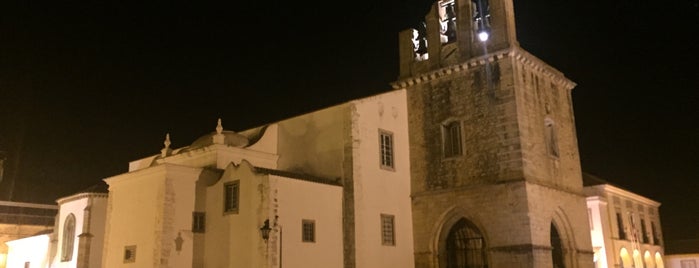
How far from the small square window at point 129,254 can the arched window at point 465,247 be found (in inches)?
480

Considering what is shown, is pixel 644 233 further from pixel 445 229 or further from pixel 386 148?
pixel 386 148

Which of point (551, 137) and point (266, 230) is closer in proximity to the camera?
point (266, 230)

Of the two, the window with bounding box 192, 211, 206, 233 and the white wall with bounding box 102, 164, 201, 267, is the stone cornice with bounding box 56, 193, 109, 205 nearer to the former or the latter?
the white wall with bounding box 102, 164, 201, 267

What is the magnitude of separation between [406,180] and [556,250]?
6.65 metres

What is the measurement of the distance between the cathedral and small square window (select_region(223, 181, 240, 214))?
66 millimetres

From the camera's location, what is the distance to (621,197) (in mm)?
44625

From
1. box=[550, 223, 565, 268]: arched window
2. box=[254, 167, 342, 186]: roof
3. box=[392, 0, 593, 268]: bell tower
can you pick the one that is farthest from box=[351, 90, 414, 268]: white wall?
box=[550, 223, 565, 268]: arched window

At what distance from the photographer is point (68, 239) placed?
34.5 meters

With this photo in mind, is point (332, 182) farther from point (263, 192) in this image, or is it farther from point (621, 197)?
point (621, 197)

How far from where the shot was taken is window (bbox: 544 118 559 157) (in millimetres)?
24672

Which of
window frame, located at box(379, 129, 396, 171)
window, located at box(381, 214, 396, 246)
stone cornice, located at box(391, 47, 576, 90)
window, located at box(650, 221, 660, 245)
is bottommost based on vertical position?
window, located at box(381, 214, 396, 246)

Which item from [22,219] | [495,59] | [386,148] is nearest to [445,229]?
[386,148]

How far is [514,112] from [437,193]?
456 centimetres

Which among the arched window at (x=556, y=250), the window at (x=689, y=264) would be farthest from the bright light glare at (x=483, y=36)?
the window at (x=689, y=264)
